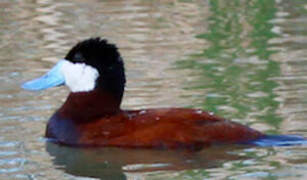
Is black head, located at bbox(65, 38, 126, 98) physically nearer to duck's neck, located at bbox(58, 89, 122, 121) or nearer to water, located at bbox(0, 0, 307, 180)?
duck's neck, located at bbox(58, 89, 122, 121)

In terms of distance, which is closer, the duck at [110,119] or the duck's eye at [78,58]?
the duck at [110,119]

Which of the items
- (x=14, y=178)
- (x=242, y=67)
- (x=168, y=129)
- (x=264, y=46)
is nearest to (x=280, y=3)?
(x=264, y=46)

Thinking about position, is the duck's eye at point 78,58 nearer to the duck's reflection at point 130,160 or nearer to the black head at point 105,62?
the black head at point 105,62

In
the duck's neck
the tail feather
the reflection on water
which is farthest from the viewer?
the reflection on water

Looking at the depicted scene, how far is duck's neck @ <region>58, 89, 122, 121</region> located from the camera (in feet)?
25.2

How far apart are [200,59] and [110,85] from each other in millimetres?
2526

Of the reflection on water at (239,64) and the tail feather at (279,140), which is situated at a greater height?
the reflection on water at (239,64)

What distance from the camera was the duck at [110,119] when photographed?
23.9ft

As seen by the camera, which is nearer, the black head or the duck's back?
the duck's back

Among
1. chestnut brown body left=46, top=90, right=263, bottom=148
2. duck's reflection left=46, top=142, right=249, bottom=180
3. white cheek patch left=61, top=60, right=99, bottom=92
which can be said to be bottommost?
duck's reflection left=46, top=142, right=249, bottom=180

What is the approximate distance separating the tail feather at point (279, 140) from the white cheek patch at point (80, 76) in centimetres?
137

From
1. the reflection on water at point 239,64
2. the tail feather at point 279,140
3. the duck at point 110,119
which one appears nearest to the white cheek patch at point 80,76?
the duck at point 110,119

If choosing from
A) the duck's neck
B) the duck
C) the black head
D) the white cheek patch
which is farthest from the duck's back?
the white cheek patch

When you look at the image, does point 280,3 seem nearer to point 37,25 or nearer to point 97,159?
point 37,25
